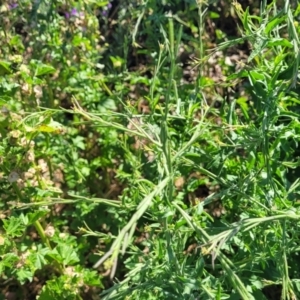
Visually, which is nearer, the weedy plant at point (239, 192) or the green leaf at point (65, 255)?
the weedy plant at point (239, 192)

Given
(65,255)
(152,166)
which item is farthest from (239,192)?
(65,255)

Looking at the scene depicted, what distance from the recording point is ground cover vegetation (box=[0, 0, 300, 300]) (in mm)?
1313

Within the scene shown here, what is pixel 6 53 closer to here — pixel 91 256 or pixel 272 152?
pixel 91 256

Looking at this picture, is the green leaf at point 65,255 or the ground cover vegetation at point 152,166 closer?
the ground cover vegetation at point 152,166

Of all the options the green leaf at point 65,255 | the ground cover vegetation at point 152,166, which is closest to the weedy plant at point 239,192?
the ground cover vegetation at point 152,166

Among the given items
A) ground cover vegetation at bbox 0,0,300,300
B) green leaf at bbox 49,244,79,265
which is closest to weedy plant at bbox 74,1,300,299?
ground cover vegetation at bbox 0,0,300,300

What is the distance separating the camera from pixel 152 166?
1844mm

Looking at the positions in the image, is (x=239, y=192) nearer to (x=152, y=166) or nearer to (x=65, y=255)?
(x=152, y=166)

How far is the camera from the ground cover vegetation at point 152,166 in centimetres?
131

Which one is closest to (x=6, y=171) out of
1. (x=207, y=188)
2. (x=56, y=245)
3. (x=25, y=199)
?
(x=25, y=199)

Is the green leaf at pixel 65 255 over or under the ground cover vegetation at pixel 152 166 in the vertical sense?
under

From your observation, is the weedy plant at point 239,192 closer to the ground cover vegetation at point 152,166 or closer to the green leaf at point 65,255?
the ground cover vegetation at point 152,166

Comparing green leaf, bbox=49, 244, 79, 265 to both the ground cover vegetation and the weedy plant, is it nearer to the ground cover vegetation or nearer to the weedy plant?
the ground cover vegetation

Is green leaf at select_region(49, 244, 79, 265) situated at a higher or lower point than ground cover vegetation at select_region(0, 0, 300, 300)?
lower
